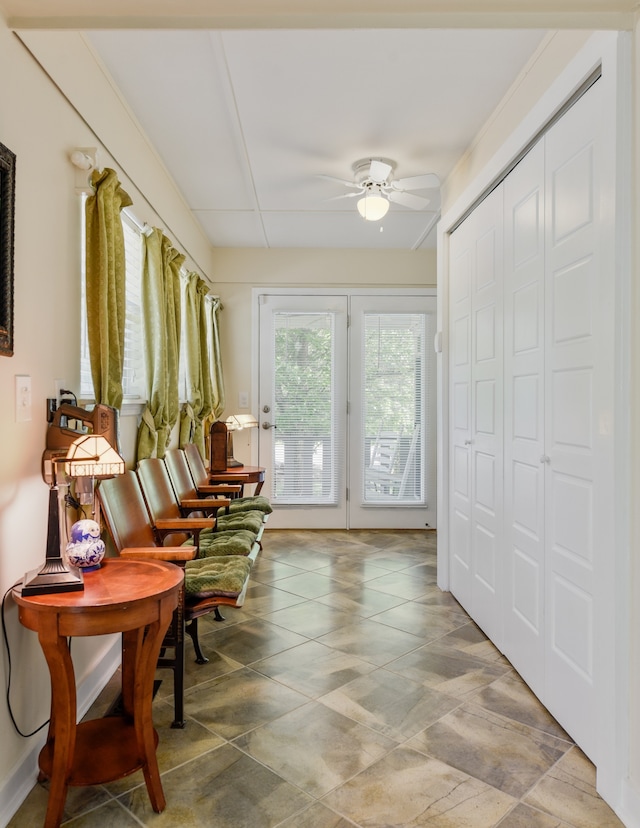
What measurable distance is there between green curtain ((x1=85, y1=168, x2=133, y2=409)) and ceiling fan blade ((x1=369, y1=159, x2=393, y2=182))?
163cm

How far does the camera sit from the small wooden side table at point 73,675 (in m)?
1.62

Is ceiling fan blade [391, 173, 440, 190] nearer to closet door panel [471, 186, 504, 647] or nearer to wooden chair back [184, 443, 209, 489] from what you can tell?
closet door panel [471, 186, 504, 647]

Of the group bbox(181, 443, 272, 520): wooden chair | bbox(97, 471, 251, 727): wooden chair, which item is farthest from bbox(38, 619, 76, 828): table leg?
bbox(181, 443, 272, 520): wooden chair

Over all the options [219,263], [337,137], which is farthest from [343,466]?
[337,137]

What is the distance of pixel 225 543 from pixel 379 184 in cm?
242

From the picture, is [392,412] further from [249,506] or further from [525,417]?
[525,417]

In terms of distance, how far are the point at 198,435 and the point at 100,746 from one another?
2876 mm

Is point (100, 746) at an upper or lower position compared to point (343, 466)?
lower

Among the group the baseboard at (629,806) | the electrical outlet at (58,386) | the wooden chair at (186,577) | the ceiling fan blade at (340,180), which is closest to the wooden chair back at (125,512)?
the wooden chair at (186,577)

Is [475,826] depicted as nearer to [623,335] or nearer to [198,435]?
[623,335]

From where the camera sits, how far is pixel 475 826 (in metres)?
1.68

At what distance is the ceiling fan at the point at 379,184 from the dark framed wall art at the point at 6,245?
Result: 2.07 m

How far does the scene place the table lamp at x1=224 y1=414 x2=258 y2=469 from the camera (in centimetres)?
477

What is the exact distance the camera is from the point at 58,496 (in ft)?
6.13
